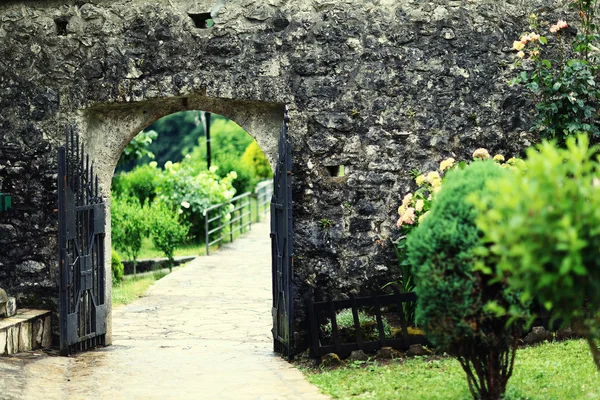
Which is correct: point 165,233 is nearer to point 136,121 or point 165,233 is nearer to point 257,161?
point 136,121

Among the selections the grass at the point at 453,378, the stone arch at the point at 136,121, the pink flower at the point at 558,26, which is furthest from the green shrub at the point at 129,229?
the pink flower at the point at 558,26

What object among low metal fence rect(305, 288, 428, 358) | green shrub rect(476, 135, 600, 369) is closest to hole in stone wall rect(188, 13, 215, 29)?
low metal fence rect(305, 288, 428, 358)

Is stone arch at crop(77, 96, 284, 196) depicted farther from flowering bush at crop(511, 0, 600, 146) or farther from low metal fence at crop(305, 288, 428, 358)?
flowering bush at crop(511, 0, 600, 146)

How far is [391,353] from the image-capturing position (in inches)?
268

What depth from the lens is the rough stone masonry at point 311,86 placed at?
7.15 m

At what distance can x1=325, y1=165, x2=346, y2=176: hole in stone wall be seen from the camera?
286 inches

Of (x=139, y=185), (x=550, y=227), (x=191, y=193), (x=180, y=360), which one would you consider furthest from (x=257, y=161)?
(x=550, y=227)

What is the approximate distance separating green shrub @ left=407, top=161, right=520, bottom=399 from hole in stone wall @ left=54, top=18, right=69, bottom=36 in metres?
4.14

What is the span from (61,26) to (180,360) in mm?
3197

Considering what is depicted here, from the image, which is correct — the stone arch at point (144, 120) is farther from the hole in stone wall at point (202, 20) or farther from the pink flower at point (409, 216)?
the pink flower at point (409, 216)

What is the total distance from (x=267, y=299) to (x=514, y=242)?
7.33 metres

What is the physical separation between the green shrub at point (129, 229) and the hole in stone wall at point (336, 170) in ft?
23.1

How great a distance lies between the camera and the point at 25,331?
708 cm

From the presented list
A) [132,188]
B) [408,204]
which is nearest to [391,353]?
[408,204]
